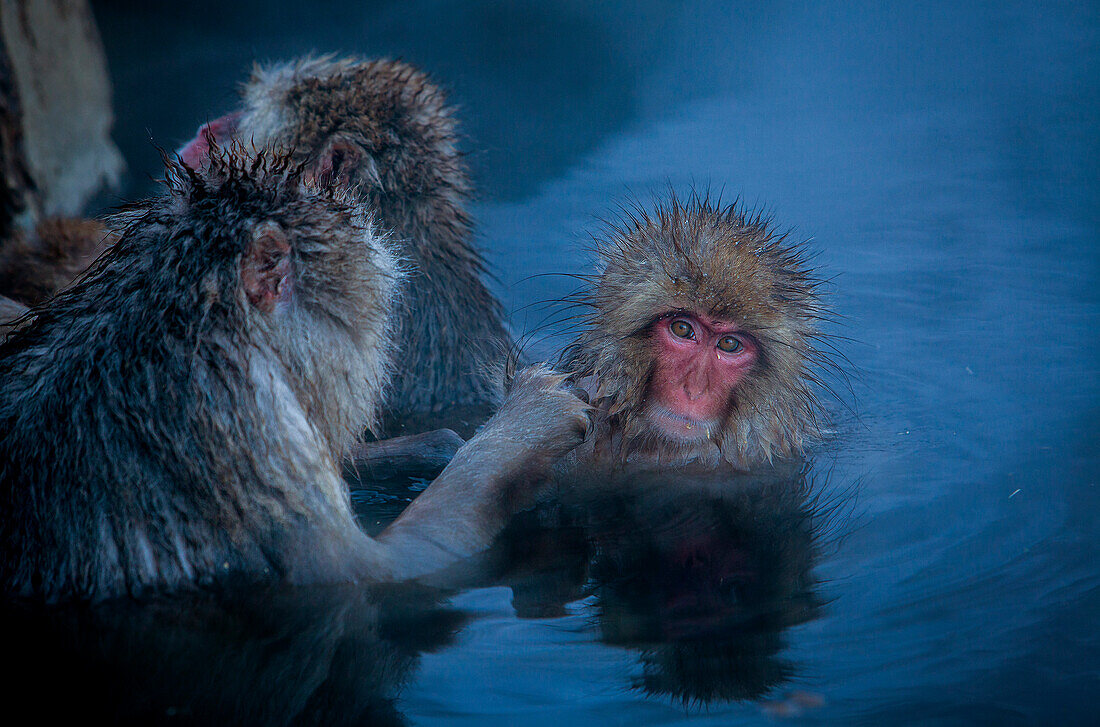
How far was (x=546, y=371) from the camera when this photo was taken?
275 centimetres

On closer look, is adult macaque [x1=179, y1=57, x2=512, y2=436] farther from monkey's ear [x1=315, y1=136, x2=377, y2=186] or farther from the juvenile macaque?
the juvenile macaque

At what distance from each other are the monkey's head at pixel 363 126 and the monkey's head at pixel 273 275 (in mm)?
934

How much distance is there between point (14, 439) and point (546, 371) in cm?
141

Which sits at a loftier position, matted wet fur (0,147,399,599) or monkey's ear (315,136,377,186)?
monkey's ear (315,136,377,186)

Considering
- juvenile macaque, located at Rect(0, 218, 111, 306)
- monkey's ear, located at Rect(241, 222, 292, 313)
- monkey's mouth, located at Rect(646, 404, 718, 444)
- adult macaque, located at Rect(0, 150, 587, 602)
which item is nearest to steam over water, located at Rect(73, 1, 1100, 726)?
monkey's mouth, located at Rect(646, 404, 718, 444)

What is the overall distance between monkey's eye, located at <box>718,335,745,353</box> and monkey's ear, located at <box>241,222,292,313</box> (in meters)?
1.19

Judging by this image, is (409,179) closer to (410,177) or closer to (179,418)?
(410,177)

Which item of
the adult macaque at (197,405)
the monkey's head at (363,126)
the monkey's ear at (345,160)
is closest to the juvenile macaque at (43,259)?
the monkey's head at (363,126)

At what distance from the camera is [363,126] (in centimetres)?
301

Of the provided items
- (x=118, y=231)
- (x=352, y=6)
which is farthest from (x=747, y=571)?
(x=352, y=6)

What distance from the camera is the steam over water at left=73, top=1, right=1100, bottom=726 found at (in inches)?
66.3

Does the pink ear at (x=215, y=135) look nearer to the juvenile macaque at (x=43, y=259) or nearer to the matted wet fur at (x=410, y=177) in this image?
the matted wet fur at (x=410, y=177)

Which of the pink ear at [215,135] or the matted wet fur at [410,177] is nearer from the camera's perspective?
the matted wet fur at [410,177]

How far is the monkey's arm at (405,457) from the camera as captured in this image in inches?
109
